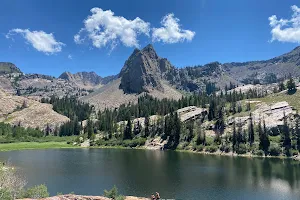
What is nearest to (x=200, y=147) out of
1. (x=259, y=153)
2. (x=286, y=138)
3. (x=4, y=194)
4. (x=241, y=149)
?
(x=241, y=149)

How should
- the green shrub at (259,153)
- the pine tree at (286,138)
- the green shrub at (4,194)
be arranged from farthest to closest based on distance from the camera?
the green shrub at (259,153)
the pine tree at (286,138)
the green shrub at (4,194)

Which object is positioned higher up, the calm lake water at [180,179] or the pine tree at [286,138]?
the pine tree at [286,138]

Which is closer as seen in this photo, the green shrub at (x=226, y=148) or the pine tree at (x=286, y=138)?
the pine tree at (x=286, y=138)

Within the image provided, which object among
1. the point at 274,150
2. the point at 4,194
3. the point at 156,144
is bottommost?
the point at 274,150

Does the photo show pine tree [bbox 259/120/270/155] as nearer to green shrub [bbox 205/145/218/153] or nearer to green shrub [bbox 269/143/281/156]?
green shrub [bbox 269/143/281/156]

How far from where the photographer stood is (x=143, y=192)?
228 feet

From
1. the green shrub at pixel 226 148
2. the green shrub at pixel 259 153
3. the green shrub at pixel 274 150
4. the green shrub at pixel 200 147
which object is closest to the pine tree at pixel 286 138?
the green shrub at pixel 274 150

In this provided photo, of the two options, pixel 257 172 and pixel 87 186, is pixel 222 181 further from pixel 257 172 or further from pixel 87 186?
pixel 87 186

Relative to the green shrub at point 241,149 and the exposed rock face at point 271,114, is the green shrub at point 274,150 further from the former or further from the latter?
the exposed rock face at point 271,114

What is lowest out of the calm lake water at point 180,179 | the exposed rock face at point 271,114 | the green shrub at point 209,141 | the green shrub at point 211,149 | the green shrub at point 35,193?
the calm lake water at point 180,179

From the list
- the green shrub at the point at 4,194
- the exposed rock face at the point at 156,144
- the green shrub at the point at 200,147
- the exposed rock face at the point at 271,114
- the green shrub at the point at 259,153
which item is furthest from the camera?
the exposed rock face at the point at 156,144

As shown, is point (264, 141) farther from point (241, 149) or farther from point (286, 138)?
point (241, 149)

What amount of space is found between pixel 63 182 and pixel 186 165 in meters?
53.8

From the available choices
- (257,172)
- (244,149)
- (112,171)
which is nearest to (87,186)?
(112,171)
